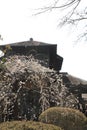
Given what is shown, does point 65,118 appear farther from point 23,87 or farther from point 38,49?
point 38,49

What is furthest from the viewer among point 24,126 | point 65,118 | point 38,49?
point 38,49

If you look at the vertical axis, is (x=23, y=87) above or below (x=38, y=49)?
above

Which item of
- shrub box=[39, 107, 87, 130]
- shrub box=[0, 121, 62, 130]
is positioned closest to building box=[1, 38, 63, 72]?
shrub box=[39, 107, 87, 130]

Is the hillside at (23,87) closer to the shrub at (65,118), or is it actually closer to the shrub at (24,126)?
the shrub at (65,118)

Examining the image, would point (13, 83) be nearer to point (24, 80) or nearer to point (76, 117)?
point (24, 80)

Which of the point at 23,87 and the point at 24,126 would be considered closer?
the point at 24,126

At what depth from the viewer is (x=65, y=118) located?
10.5 meters

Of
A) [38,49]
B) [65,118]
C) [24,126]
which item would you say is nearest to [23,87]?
[65,118]

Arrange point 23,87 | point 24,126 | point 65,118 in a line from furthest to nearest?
1. point 23,87
2. point 65,118
3. point 24,126

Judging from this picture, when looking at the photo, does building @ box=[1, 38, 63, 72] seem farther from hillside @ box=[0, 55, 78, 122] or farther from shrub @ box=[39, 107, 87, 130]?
shrub @ box=[39, 107, 87, 130]

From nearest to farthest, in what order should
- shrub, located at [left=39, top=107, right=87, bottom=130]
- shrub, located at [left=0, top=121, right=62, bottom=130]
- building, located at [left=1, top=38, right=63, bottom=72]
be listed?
shrub, located at [left=0, top=121, right=62, bottom=130] < shrub, located at [left=39, top=107, right=87, bottom=130] < building, located at [left=1, top=38, right=63, bottom=72]

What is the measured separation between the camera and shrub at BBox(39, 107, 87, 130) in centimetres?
1036

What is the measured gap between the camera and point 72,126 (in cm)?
1031

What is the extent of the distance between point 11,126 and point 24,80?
165 inches
